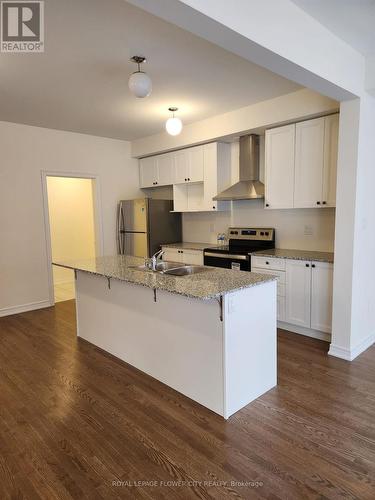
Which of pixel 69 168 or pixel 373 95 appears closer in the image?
pixel 373 95

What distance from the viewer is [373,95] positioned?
284 centimetres

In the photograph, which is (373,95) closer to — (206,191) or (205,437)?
(206,191)

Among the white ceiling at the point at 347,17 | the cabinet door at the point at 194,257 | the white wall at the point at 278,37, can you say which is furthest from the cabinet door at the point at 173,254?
the white ceiling at the point at 347,17

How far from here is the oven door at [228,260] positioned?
3880 millimetres

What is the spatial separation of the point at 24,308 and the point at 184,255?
7.96 ft

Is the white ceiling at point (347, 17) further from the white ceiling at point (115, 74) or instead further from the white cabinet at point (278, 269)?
the white cabinet at point (278, 269)

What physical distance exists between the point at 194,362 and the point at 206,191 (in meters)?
2.78

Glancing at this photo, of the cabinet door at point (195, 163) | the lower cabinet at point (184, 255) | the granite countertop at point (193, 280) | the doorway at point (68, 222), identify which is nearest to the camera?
the granite countertop at point (193, 280)

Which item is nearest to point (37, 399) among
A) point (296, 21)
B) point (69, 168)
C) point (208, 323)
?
point (208, 323)

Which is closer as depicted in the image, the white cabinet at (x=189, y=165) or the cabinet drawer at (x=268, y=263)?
the cabinet drawer at (x=268, y=263)

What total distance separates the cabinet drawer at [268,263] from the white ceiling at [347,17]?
6.72ft

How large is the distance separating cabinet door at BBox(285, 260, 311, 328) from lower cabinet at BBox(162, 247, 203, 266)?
1.31m

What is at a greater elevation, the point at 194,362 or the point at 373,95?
the point at 373,95

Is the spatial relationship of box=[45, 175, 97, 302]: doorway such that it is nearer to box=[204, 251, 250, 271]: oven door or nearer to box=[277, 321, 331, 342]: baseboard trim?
box=[204, 251, 250, 271]: oven door
